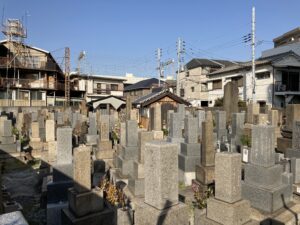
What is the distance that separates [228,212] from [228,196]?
0.81 ft

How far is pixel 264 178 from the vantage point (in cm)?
552

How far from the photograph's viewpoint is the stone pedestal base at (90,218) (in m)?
4.52

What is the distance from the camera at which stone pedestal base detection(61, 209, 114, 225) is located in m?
4.52

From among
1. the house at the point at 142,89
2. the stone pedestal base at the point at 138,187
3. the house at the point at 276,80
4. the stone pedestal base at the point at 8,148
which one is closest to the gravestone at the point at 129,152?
the stone pedestal base at the point at 138,187

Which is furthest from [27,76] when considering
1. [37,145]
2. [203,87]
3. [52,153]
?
[52,153]

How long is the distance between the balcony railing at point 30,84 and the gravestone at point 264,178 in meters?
30.5

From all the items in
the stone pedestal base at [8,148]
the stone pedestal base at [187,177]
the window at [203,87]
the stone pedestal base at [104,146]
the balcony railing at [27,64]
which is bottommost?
the stone pedestal base at [187,177]

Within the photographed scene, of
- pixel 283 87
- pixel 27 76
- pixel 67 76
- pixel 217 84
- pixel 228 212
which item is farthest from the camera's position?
pixel 67 76

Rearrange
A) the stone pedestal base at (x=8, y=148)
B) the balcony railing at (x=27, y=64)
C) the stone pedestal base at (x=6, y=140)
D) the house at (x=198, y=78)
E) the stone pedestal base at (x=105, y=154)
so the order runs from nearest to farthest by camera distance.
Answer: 1. the stone pedestal base at (x=105, y=154)
2. the stone pedestal base at (x=8, y=148)
3. the stone pedestal base at (x=6, y=140)
4. the balcony railing at (x=27, y=64)
5. the house at (x=198, y=78)

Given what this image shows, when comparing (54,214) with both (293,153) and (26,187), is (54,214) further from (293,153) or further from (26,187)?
(293,153)

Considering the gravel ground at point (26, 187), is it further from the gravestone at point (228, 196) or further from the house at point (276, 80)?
the house at point (276, 80)

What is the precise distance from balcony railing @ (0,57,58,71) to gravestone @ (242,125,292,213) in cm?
3071

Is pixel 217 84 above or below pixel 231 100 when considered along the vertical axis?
above

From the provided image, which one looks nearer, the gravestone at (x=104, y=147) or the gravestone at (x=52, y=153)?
the gravestone at (x=52, y=153)
